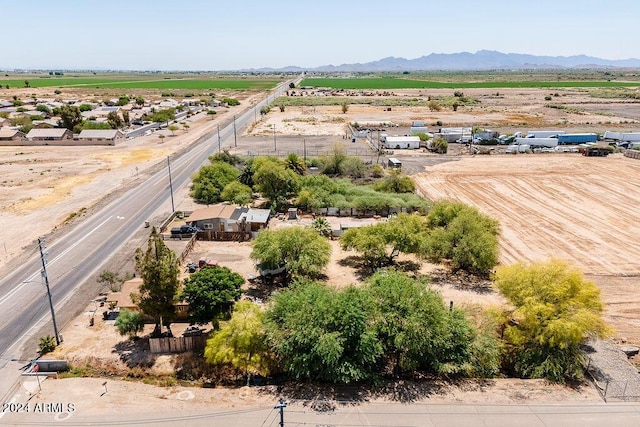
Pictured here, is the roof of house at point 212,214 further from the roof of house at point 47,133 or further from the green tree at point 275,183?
the roof of house at point 47,133

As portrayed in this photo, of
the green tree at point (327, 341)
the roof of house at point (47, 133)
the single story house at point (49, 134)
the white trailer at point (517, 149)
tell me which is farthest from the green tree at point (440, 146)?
the roof of house at point (47, 133)

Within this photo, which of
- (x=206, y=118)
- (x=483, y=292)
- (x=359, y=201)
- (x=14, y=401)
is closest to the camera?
(x=14, y=401)

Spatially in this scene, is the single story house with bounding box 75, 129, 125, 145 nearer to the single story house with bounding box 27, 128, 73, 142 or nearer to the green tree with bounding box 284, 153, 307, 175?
the single story house with bounding box 27, 128, 73, 142

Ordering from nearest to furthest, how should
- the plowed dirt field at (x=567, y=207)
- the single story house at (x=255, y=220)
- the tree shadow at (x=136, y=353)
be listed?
the tree shadow at (x=136, y=353) < the plowed dirt field at (x=567, y=207) < the single story house at (x=255, y=220)

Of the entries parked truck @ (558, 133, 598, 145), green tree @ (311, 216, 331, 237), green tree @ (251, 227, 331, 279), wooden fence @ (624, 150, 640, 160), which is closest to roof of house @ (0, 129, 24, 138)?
green tree @ (311, 216, 331, 237)

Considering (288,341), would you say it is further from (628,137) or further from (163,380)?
(628,137)

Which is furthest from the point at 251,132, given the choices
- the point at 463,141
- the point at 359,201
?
the point at 359,201

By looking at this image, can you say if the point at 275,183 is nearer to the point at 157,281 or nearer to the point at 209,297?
the point at 209,297
